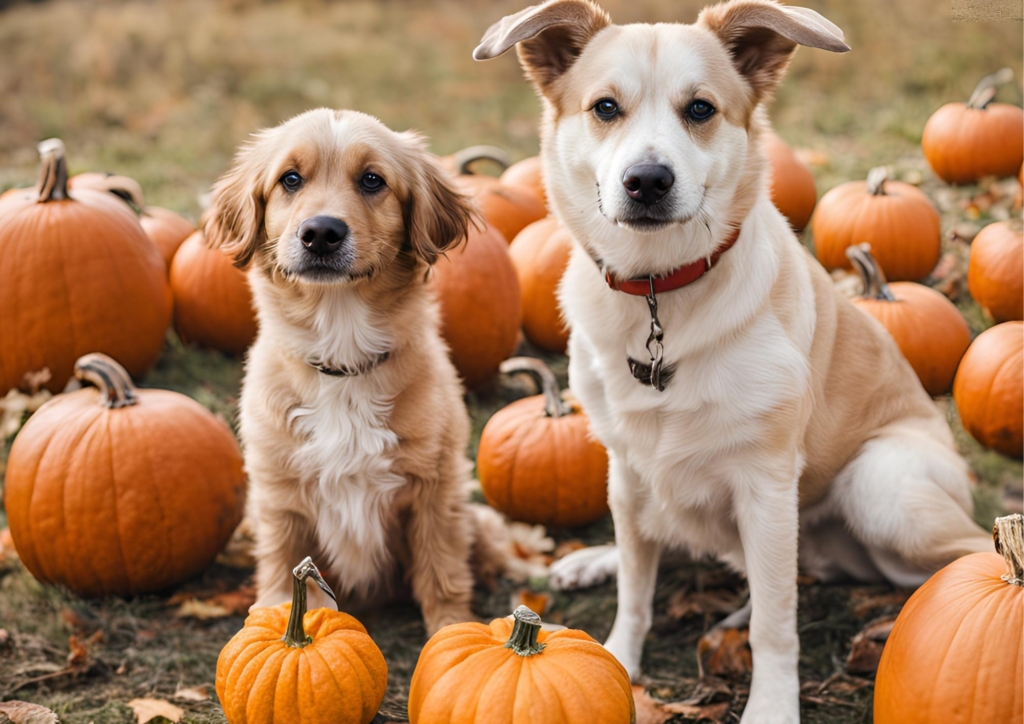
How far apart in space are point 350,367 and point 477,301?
1399mm

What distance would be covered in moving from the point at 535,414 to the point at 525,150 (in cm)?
576

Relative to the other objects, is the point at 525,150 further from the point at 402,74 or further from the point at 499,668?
the point at 499,668

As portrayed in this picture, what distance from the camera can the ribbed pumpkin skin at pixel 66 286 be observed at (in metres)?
3.90

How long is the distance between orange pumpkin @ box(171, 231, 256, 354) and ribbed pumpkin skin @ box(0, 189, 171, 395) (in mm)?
326

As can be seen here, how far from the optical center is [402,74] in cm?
1181

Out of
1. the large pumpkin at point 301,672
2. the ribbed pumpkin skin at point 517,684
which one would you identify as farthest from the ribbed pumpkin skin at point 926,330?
the large pumpkin at point 301,672

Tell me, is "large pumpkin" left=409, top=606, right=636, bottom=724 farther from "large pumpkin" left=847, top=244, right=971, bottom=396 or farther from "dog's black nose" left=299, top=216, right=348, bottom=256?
"large pumpkin" left=847, top=244, right=971, bottom=396

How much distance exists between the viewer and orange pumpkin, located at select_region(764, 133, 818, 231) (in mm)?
5090

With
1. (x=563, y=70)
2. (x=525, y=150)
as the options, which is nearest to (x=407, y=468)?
(x=563, y=70)

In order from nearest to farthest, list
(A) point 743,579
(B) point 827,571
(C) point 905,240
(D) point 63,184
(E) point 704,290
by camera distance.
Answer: (E) point 704,290 → (B) point 827,571 → (A) point 743,579 → (D) point 63,184 → (C) point 905,240

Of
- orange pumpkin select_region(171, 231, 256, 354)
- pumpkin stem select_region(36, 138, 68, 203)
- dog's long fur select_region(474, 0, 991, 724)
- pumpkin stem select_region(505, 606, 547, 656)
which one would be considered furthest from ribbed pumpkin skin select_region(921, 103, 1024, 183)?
pumpkin stem select_region(36, 138, 68, 203)

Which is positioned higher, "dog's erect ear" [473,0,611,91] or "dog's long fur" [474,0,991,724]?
"dog's erect ear" [473,0,611,91]

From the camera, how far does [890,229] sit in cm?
477

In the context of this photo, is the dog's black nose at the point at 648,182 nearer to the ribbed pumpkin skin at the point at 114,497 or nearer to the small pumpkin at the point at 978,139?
the ribbed pumpkin skin at the point at 114,497
